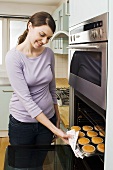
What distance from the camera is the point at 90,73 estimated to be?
86 cm

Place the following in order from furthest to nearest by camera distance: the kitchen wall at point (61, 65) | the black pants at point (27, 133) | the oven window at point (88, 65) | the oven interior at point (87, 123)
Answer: the kitchen wall at point (61, 65) → the black pants at point (27, 133) → the oven interior at point (87, 123) → the oven window at point (88, 65)

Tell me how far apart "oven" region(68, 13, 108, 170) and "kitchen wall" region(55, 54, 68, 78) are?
267cm

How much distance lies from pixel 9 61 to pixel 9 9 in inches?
107

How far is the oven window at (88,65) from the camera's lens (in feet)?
2.46

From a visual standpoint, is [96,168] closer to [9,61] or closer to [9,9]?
[9,61]

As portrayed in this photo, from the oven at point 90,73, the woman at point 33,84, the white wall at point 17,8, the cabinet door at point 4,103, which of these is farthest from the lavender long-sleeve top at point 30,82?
the white wall at point 17,8

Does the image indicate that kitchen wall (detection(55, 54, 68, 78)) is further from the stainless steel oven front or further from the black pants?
the stainless steel oven front

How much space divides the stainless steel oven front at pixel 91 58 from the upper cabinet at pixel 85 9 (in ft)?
0.06

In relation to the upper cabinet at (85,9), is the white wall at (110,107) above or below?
below

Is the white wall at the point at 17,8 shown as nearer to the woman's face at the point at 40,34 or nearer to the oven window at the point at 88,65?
Result: the woman's face at the point at 40,34

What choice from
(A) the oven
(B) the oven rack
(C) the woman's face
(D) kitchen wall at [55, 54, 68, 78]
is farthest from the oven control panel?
(D) kitchen wall at [55, 54, 68, 78]

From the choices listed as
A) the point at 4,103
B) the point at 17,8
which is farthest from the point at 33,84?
the point at 17,8

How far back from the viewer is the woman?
122 cm

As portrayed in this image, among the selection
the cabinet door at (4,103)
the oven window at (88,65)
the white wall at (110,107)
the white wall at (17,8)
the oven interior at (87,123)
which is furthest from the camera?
the white wall at (17,8)
